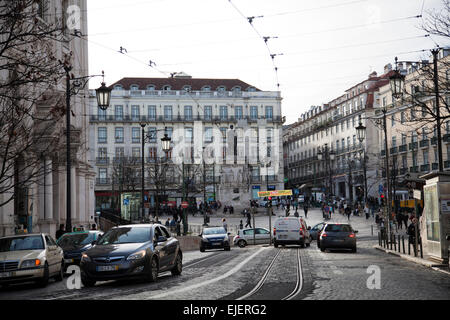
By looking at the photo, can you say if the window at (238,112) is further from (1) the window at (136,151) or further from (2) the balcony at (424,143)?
(2) the balcony at (424,143)

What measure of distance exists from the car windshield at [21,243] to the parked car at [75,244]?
4.07 meters

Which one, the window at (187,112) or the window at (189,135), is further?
the window at (187,112)

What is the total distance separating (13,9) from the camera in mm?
12594

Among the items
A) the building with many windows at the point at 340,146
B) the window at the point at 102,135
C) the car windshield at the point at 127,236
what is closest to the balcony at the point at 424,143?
the building with many windows at the point at 340,146

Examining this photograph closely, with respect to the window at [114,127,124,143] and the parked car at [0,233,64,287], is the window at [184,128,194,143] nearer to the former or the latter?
the window at [114,127,124,143]

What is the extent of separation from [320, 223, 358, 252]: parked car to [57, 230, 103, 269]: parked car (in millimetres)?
11575

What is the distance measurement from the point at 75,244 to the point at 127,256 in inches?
302

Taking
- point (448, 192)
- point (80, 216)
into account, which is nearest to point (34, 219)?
point (80, 216)

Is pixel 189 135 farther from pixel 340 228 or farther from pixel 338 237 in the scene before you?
pixel 338 237

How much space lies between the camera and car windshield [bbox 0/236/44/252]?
16609 millimetres

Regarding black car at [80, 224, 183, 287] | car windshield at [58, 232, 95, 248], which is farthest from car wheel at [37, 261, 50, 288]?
car windshield at [58, 232, 95, 248]

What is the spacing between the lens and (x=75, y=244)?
21547 mm

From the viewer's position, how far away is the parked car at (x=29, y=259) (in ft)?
50.3
